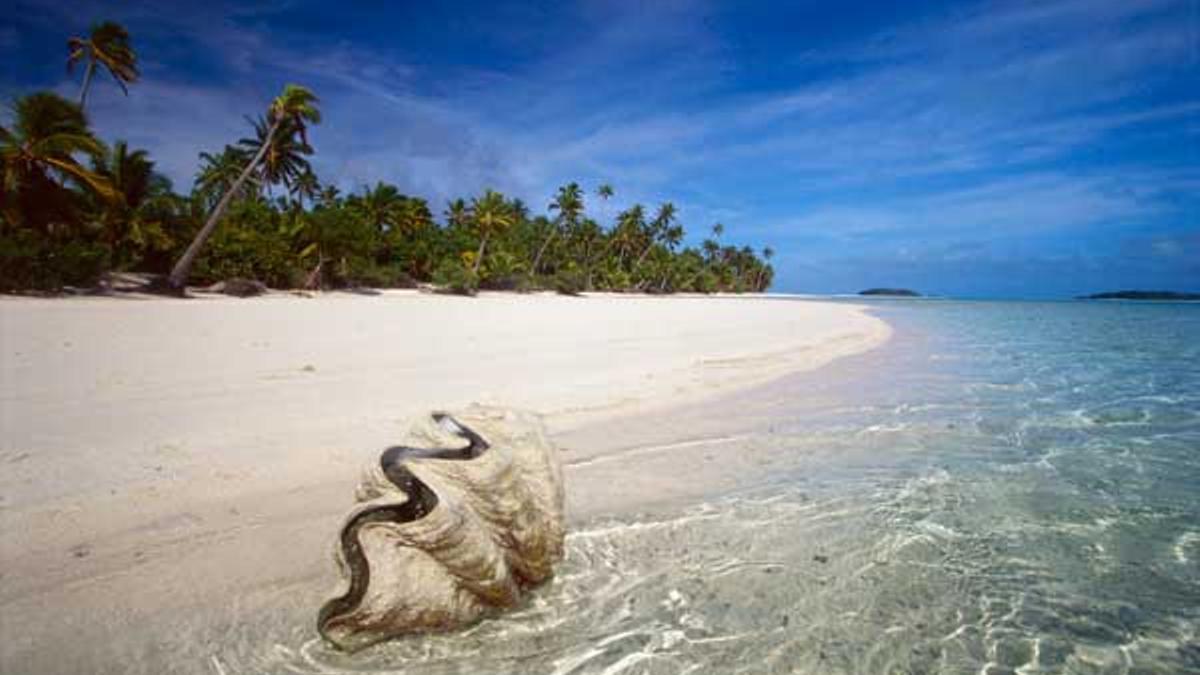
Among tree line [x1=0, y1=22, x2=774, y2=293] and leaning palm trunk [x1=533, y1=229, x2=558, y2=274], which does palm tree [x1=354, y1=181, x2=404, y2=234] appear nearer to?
tree line [x1=0, y1=22, x2=774, y2=293]

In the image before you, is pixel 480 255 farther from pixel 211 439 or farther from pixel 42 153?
pixel 211 439

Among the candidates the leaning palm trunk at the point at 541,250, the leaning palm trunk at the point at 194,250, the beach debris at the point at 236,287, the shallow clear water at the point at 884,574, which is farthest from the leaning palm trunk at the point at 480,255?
the shallow clear water at the point at 884,574

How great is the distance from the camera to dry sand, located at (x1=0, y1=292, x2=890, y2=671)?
9.01 ft

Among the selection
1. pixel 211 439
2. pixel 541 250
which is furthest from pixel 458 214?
pixel 211 439

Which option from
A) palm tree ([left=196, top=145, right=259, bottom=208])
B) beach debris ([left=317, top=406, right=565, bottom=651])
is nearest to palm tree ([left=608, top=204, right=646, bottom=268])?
palm tree ([left=196, top=145, right=259, bottom=208])

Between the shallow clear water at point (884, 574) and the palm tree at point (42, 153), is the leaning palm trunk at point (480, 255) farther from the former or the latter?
the shallow clear water at point (884, 574)

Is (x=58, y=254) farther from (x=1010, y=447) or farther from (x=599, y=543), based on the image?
(x=1010, y=447)

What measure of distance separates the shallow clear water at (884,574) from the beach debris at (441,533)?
133mm

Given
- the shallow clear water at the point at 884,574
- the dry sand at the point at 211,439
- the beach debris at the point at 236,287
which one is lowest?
the shallow clear water at the point at 884,574

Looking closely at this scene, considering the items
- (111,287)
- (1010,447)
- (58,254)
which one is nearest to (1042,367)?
(1010,447)

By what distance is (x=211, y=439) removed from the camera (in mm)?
4805

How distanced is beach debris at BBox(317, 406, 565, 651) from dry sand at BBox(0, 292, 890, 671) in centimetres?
79

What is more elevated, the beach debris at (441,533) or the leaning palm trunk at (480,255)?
the leaning palm trunk at (480,255)

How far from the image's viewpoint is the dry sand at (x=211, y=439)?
275 centimetres
